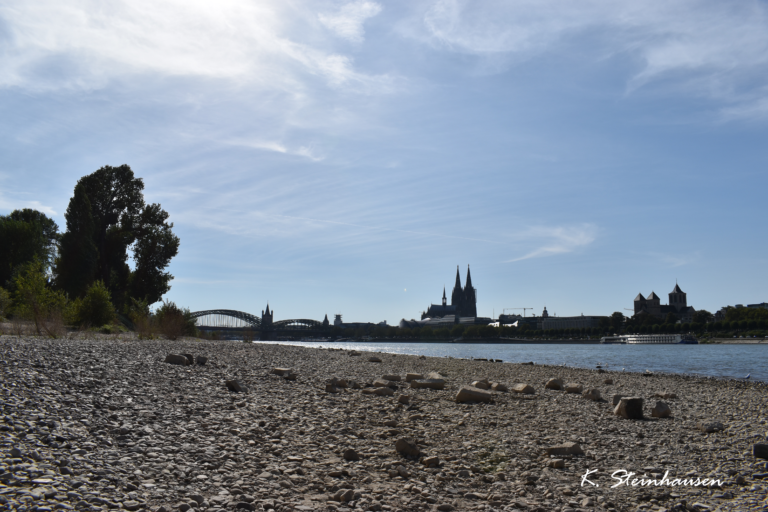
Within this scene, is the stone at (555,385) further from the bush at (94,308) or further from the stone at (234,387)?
the bush at (94,308)

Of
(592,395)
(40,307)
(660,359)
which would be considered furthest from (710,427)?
(660,359)

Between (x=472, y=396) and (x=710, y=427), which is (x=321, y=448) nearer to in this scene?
(x=472, y=396)

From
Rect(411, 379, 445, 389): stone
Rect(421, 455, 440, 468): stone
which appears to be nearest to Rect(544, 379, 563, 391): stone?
Rect(411, 379, 445, 389): stone

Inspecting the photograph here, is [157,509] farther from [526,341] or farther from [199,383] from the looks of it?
[526,341]

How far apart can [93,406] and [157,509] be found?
3.73m

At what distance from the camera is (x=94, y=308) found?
29.9 m

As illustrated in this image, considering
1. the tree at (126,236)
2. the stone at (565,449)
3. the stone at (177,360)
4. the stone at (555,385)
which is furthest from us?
the tree at (126,236)

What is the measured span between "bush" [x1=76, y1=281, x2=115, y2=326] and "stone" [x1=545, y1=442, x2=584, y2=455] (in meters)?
28.7

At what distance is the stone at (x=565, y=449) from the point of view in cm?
788

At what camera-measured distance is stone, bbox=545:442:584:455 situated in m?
7.88

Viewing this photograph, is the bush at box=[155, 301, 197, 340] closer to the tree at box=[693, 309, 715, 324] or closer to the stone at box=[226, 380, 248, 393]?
the stone at box=[226, 380, 248, 393]

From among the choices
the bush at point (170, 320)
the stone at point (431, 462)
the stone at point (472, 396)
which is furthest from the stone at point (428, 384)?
the bush at point (170, 320)

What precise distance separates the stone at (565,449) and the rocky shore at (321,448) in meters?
0.03

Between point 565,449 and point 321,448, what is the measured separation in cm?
373
